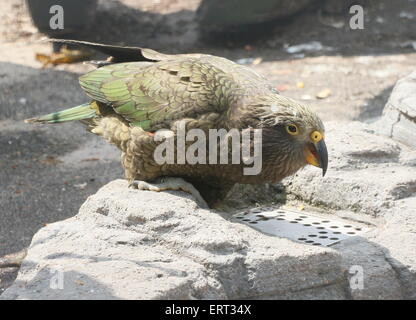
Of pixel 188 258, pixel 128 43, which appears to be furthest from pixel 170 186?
pixel 128 43

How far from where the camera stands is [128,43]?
33.2 ft

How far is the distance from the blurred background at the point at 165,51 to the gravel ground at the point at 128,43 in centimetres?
1

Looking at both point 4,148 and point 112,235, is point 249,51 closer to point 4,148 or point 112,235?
point 4,148

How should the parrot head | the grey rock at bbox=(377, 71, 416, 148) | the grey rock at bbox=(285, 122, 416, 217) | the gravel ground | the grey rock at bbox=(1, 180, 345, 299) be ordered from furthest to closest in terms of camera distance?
the gravel ground, the grey rock at bbox=(377, 71, 416, 148), the grey rock at bbox=(285, 122, 416, 217), the parrot head, the grey rock at bbox=(1, 180, 345, 299)

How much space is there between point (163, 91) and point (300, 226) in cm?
113

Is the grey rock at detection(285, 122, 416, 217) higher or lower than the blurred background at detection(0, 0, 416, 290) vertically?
higher

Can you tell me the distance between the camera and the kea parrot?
149 inches

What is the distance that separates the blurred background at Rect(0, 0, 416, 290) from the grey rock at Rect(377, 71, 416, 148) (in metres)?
1.23

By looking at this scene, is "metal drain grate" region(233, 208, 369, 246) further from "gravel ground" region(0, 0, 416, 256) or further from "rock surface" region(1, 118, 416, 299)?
"gravel ground" region(0, 0, 416, 256)
